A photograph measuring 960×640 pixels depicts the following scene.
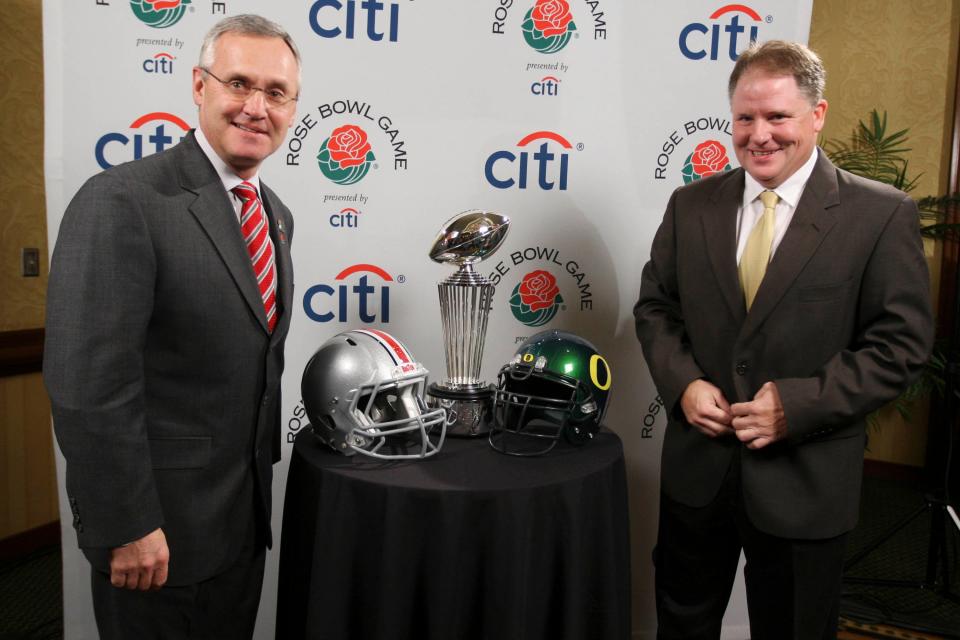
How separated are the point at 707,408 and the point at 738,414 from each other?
0.07m

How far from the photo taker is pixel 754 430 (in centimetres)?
154

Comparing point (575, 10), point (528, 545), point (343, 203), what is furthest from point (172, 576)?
point (575, 10)

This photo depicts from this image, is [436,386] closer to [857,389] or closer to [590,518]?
[590,518]

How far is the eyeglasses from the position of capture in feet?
4.55

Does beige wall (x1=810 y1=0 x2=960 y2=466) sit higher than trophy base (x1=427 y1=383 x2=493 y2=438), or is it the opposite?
beige wall (x1=810 y1=0 x2=960 y2=466)

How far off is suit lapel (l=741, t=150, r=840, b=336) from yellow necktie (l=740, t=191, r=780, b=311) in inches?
1.9

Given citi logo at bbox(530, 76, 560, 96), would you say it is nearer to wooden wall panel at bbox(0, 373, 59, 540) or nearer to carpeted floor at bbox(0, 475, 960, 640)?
carpeted floor at bbox(0, 475, 960, 640)

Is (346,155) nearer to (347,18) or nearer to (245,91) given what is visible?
(347,18)

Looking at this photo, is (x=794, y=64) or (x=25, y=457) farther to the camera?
(x=25, y=457)

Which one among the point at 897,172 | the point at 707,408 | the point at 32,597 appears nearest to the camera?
the point at 707,408

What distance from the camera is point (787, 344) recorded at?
1.56m

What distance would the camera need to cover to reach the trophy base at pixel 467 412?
185 centimetres

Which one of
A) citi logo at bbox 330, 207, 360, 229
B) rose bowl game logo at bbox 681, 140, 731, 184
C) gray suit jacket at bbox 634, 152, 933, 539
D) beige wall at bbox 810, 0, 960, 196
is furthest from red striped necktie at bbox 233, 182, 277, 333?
beige wall at bbox 810, 0, 960, 196

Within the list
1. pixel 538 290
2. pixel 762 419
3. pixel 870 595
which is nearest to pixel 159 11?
pixel 538 290
